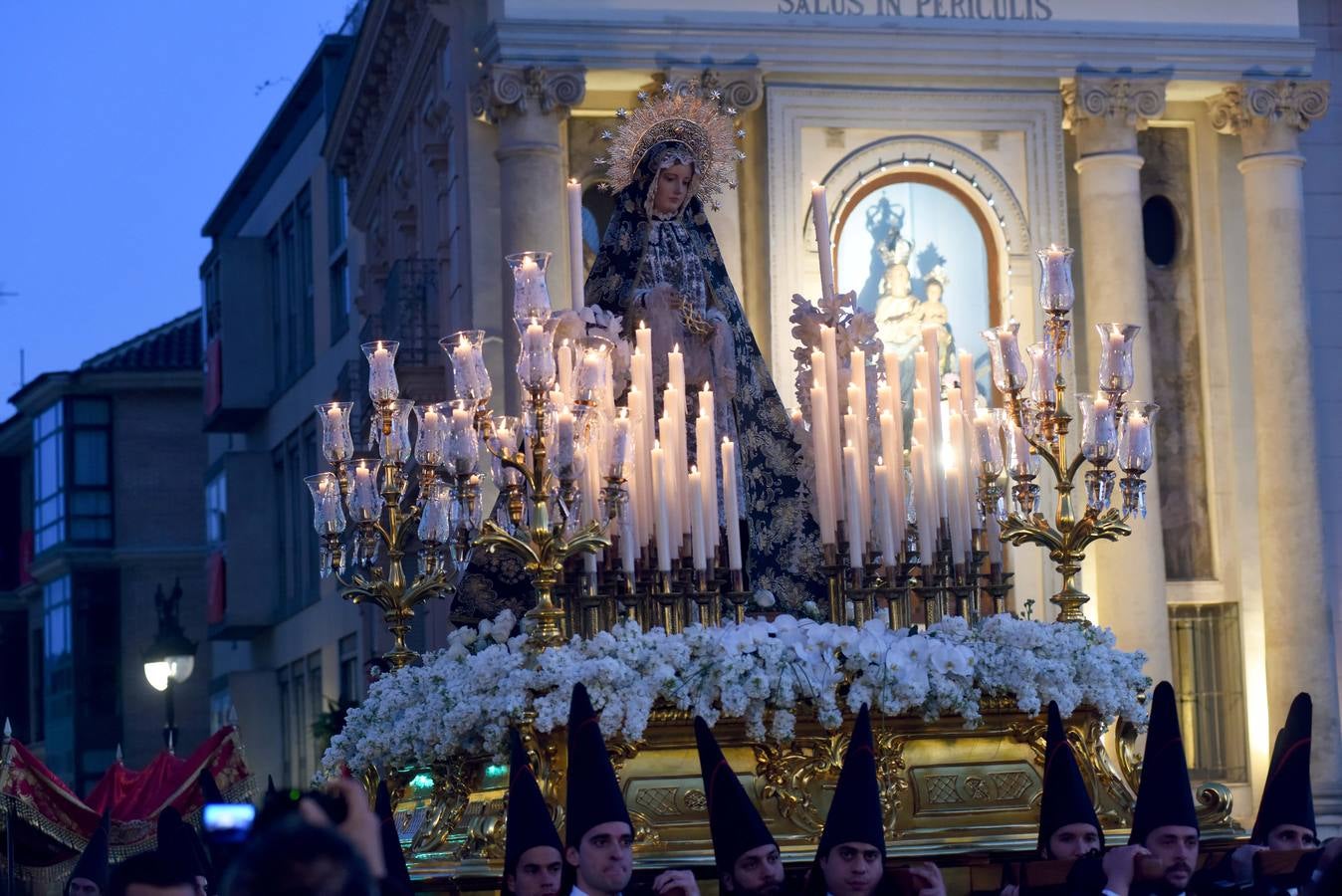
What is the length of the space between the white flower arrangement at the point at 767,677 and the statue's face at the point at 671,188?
7.98ft

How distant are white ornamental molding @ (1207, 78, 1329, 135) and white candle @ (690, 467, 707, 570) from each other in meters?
10.2

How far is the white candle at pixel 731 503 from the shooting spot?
10.8 metres

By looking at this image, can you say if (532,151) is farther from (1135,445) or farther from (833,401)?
(1135,445)

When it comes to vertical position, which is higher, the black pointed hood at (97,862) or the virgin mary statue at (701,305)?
the virgin mary statue at (701,305)

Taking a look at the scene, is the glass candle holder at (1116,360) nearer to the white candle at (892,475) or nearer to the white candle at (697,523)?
the white candle at (892,475)

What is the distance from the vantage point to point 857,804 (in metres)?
8.66

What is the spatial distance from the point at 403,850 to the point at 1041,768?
8.28 ft

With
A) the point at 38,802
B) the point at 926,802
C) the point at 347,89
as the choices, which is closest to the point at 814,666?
the point at 926,802

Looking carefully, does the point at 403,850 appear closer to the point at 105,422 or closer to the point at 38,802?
the point at 38,802

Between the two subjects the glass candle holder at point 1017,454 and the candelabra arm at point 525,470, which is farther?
the glass candle holder at point 1017,454

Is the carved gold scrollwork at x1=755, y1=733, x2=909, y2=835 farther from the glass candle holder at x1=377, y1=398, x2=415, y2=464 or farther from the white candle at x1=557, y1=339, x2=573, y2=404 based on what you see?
the glass candle holder at x1=377, y1=398, x2=415, y2=464

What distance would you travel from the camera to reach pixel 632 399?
1089cm

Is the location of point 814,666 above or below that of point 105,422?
below

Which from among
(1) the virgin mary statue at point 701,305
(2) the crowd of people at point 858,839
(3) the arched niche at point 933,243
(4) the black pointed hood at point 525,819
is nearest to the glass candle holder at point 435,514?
(1) the virgin mary statue at point 701,305
